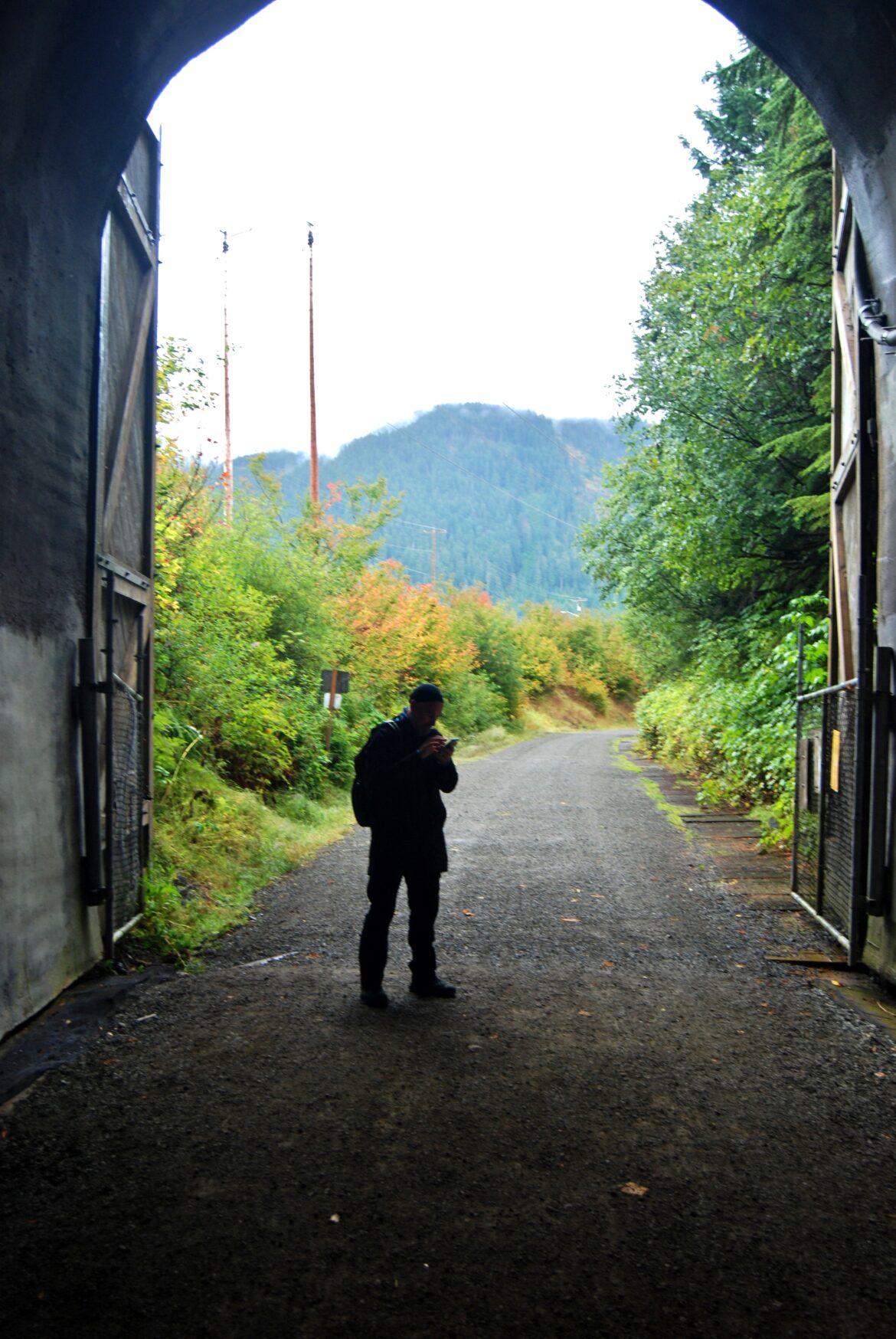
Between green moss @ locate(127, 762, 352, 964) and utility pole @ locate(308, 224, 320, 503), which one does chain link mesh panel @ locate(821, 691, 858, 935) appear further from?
utility pole @ locate(308, 224, 320, 503)

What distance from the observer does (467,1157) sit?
3.60 m

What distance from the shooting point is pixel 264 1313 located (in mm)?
2678

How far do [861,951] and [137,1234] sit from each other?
4.64m

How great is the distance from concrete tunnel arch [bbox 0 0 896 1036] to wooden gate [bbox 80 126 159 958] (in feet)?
0.42

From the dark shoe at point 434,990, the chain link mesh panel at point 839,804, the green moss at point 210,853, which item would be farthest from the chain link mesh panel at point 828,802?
the green moss at point 210,853

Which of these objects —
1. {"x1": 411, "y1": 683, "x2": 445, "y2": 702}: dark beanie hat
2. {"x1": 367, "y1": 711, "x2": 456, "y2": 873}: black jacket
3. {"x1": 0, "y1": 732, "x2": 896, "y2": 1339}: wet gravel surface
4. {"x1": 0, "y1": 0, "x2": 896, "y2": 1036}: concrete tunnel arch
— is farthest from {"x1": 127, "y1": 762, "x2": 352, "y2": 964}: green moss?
{"x1": 411, "y1": 683, "x2": 445, "y2": 702}: dark beanie hat

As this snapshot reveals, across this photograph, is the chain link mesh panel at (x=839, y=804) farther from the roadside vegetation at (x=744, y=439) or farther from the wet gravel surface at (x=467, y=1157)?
the roadside vegetation at (x=744, y=439)

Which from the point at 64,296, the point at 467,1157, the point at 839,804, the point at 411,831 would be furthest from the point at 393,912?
the point at 64,296

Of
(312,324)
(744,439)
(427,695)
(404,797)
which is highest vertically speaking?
(312,324)

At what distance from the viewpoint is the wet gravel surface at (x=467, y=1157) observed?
9.03 ft

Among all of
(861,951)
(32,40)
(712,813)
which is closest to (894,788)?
(861,951)

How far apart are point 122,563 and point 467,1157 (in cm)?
509

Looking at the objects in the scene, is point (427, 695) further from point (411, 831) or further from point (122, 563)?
point (122, 563)

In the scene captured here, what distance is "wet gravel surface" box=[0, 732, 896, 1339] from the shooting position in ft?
9.03
